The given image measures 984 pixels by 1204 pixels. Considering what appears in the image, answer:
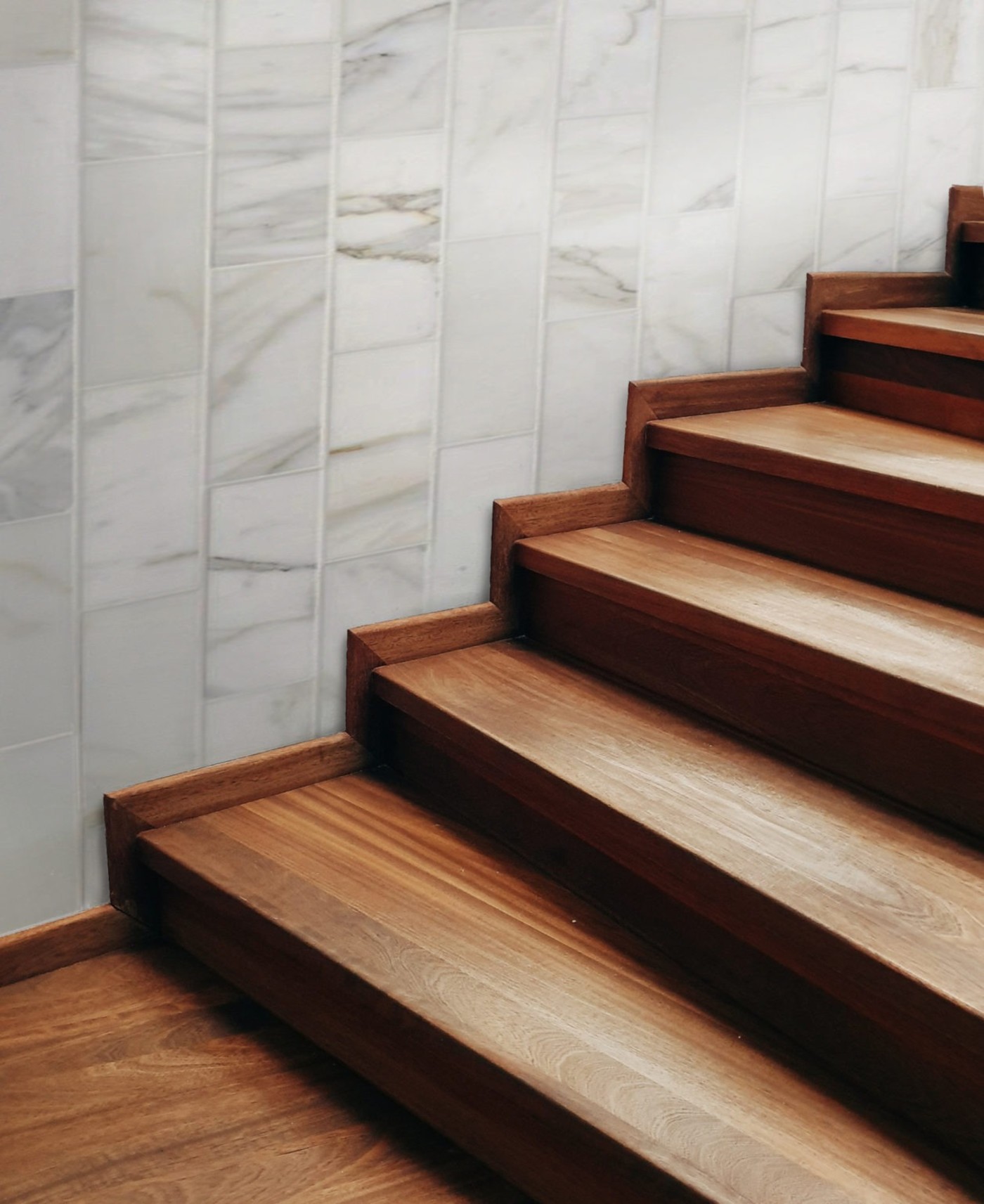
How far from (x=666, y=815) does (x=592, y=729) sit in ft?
0.76

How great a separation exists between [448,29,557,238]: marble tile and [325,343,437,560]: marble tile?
0.19 meters

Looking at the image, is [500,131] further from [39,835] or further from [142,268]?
[39,835]

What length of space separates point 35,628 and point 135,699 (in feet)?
0.52

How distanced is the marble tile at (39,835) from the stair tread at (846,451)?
36.9 inches

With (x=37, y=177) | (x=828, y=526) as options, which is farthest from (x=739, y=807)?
(x=37, y=177)

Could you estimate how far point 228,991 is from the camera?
1678mm

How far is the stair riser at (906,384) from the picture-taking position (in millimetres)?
2061

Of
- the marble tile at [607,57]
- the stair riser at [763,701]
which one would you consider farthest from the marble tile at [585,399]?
the marble tile at [607,57]

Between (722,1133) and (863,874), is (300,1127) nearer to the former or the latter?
(722,1133)

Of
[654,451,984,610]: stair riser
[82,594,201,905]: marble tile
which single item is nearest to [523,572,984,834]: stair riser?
[654,451,984,610]: stair riser

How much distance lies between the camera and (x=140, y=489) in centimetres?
165

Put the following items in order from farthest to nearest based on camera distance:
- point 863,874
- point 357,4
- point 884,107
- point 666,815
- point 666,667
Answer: point 884,107 < point 666,667 < point 357,4 < point 666,815 < point 863,874

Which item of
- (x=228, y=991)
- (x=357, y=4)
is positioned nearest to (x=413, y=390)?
(x=357, y=4)

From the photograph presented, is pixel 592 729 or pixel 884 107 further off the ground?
pixel 884 107
